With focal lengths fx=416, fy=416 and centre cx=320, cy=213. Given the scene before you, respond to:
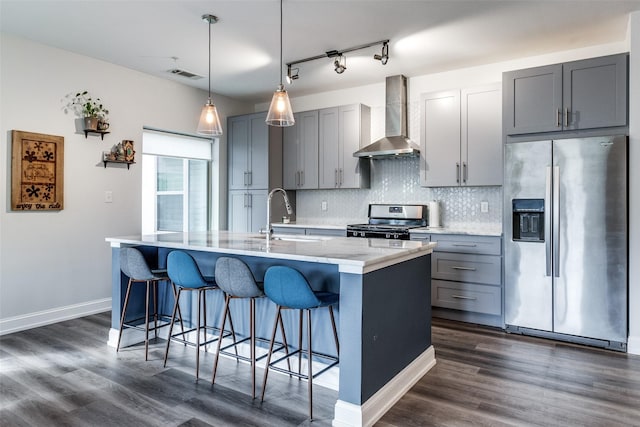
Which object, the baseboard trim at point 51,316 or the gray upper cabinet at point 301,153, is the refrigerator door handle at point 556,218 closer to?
the gray upper cabinet at point 301,153

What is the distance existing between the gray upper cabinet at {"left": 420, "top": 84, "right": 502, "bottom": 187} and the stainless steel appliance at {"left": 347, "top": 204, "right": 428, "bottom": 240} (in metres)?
0.41

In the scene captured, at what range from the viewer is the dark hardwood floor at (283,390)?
A: 2256 mm

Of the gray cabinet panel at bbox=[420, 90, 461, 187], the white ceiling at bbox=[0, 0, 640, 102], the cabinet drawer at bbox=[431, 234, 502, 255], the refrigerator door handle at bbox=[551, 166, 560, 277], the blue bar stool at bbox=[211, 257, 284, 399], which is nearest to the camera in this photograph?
the blue bar stool at bbox=[211, 257, 284, 399]

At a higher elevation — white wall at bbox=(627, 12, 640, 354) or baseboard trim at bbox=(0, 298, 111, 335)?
white wall at bbox=(627, 12, 640, 354)

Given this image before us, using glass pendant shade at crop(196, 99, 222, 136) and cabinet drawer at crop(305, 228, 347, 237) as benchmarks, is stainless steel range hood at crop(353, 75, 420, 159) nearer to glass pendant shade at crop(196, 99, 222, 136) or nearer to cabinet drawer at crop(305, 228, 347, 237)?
cabinet drawer at crop(305, 228, 347, 237)

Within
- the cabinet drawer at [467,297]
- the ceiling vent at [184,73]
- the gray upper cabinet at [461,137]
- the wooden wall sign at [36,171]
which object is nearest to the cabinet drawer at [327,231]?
the gray upper cabinet at [461,137]

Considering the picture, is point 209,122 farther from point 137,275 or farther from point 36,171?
point 36,171

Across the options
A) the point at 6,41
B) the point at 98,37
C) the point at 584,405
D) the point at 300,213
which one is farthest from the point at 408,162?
the point at 6,41

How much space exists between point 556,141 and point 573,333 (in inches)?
63.4

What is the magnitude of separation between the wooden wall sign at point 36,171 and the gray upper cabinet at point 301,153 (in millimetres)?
2624

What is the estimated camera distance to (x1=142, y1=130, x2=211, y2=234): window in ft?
17.0

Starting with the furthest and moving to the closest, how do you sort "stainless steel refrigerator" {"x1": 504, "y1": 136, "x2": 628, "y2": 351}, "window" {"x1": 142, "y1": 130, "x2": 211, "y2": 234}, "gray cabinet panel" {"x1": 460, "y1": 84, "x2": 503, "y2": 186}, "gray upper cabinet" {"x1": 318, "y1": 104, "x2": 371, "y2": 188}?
"window" {"x1": 142, "y1": 130, "x2": 211, "y2": 234}
"gray upper cabinet" {"x1": 318, "y1": 104, "x2": 371, "y2": 188}
"gray cabinet panel" {"x1": 460, "y1": 84, "x2": 503, "y2": 186}
"stainless steel refrigerator" {"x1": 504, "y1": 136, "x2": 628, "y2": 351}

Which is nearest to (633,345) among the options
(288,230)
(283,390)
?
(283,390)

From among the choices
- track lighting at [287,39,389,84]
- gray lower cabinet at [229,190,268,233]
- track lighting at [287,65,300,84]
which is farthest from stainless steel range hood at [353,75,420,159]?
gray lower cabinet at [229,190,268,233]
